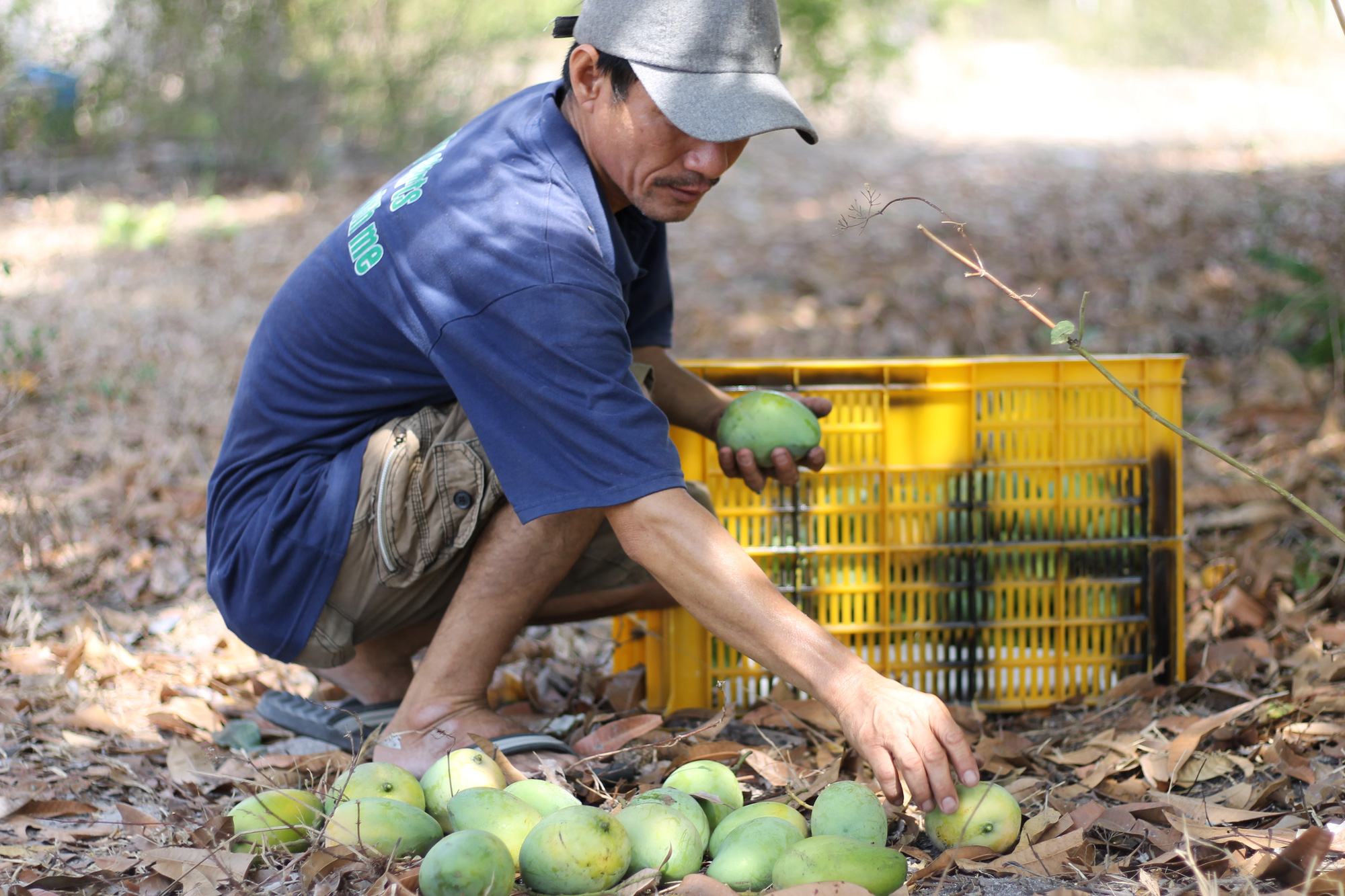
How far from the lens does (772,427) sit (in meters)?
2.18

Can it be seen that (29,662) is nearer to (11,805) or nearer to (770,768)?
Answer: (11,805)

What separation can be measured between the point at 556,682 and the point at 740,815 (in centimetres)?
109

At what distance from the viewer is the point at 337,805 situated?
176 centimetres

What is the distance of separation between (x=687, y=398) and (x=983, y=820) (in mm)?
1092

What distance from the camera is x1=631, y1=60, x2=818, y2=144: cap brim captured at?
188cm

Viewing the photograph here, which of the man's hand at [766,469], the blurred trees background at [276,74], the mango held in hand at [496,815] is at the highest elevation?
the blurred trees background at [276,74]

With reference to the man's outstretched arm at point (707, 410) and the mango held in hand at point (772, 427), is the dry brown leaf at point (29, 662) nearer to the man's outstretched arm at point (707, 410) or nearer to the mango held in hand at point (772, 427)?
the man's outstretched arm at point (707, 410)

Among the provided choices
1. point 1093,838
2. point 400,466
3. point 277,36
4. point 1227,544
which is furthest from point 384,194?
point 277,36

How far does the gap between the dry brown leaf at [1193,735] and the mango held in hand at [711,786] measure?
0.82 meters

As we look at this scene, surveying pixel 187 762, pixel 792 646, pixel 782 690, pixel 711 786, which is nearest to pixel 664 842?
pixel 711 786

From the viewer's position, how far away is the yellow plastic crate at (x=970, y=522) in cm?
240

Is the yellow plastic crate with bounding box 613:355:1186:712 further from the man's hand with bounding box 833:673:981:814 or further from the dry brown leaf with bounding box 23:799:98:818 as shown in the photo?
the dry brown leaf with bounding box 23:799:98:818

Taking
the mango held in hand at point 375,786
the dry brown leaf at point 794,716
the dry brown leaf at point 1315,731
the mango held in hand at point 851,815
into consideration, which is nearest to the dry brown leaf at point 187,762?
the mango held in hand at point 375,786

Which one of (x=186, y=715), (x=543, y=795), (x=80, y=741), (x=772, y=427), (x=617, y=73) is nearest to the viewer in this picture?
(x=543, y=795)
